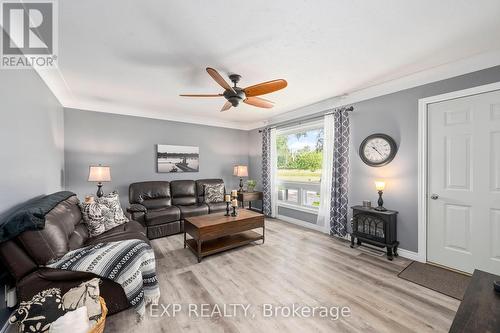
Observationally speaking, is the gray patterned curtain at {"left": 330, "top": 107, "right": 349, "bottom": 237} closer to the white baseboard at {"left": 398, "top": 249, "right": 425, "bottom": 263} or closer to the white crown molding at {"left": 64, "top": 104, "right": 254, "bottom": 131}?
the white baseboard at {"left": 398, "top": 249, "right": 425, "bottom": 263}

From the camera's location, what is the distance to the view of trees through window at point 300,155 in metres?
4.32

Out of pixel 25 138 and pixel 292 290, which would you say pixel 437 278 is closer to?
pixel 292 290

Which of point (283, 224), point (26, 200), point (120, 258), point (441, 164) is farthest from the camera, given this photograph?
point (283, 224)

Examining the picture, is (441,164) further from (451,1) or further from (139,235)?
(139,235)

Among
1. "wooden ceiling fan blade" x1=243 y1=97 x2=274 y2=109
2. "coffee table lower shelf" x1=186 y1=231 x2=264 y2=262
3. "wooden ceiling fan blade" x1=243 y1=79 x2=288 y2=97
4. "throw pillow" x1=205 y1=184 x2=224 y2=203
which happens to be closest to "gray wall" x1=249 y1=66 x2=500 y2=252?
"wooden ceiling fan blade" x1=243 y1=97 x2=274 y2=109

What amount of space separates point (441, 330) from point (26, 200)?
386cm

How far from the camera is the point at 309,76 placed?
2842 mm

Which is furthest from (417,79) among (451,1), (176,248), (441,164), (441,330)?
(176,248)

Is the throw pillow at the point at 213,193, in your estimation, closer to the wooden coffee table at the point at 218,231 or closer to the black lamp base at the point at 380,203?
the wooden coffee table at the point at 218,231

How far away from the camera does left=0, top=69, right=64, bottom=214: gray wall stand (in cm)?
165

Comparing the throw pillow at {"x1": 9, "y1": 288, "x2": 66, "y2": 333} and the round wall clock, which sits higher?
the round wall clock

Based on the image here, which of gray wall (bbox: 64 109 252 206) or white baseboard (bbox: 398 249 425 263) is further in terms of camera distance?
gray wall (bbox: 64 109 252 206)

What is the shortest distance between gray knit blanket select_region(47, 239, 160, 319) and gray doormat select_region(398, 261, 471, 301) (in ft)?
9.09

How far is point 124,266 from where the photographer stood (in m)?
1.68
